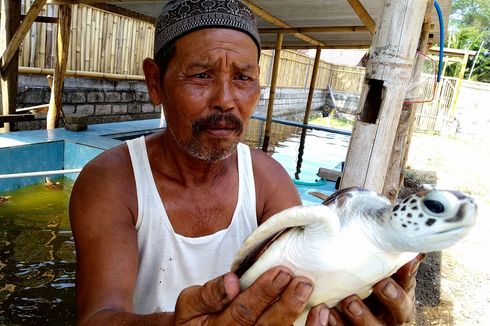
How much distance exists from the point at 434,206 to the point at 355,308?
14.6 inches

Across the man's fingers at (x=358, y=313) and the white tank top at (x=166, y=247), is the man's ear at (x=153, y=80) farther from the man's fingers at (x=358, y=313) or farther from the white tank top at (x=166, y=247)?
the man's fingers at (x=358, y=313)

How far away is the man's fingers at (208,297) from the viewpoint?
95 cm

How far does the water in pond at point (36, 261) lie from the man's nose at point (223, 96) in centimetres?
221

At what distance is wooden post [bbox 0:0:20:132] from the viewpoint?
15.6 feet

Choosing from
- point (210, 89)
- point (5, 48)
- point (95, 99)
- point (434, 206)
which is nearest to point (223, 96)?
point (210, 89)

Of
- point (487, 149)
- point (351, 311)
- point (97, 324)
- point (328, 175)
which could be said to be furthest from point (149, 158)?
point (487, 149)

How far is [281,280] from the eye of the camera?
0.98 metres

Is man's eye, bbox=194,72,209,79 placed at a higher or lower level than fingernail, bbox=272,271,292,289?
higher

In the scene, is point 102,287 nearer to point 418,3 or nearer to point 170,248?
point 170,248

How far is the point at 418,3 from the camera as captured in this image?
1650 mm

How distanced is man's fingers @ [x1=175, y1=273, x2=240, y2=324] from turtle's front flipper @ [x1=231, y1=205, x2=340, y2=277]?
0.20 meters

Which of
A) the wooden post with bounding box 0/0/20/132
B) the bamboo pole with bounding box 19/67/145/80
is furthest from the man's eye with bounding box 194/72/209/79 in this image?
the bamboo pole with bounding box 19/67/145/80

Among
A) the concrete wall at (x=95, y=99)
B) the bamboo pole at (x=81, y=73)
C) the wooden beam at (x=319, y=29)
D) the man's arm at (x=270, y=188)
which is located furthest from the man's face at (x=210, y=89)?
the concrete wall at (x=95, y=99)

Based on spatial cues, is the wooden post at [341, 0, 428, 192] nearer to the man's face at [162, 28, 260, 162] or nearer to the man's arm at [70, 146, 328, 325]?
the man's face at [162, 28, 260, 162]
